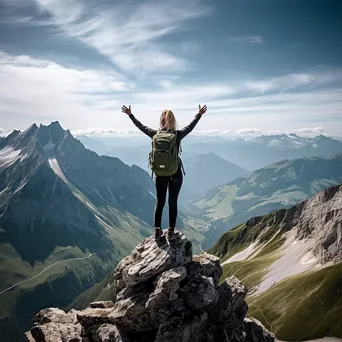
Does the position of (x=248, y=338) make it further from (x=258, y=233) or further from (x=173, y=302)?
(x=258, y=233)

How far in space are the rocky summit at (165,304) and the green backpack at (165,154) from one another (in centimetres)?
713

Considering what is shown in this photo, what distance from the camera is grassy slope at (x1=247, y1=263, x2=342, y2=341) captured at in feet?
191

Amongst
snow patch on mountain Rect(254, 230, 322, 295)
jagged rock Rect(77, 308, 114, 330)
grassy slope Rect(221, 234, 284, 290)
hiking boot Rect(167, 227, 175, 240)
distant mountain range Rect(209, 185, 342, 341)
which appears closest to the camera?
hiking boot Rect(167, 227, 175, 240)

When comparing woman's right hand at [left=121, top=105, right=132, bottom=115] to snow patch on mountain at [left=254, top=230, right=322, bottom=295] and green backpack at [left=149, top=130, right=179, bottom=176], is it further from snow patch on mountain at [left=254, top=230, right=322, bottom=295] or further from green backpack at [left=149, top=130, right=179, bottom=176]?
snow patch on mountain at [left=254, top=230, right=322, bottom=295]

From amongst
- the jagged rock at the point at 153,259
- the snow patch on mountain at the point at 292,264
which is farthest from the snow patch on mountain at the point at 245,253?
the jagged rock at the point at 153,259

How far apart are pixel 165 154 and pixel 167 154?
0.43 feet

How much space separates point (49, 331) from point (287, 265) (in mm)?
91034

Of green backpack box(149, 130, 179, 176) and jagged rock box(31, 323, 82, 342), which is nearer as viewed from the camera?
green backpack box(149, 130, 179, 176)

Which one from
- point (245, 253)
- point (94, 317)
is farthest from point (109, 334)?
point (245, 253)

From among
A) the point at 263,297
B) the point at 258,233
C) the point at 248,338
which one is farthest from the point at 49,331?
the point at 258,233

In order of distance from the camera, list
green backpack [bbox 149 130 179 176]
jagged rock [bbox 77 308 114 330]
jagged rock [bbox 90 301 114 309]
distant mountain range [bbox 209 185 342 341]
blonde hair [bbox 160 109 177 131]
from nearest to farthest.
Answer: green backpack [bbox 149 130 179 176]
blonde hair [bbox 160 109 177 131]
jagged rock [bbox 77 308 114 330]
jagged rock [bbox 90 301 114 309]
distant mountain range [bbox 209 185 342 341]

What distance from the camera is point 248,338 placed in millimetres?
31875

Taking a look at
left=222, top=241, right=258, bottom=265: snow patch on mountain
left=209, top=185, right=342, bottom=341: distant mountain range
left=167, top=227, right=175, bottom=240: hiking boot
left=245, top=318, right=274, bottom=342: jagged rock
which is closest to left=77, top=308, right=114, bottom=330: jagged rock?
left=167, top=227, right=175, bottom=240: hiking boot

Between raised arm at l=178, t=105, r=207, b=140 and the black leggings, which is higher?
raised arm at l=178, t=105, r=207, b=140
